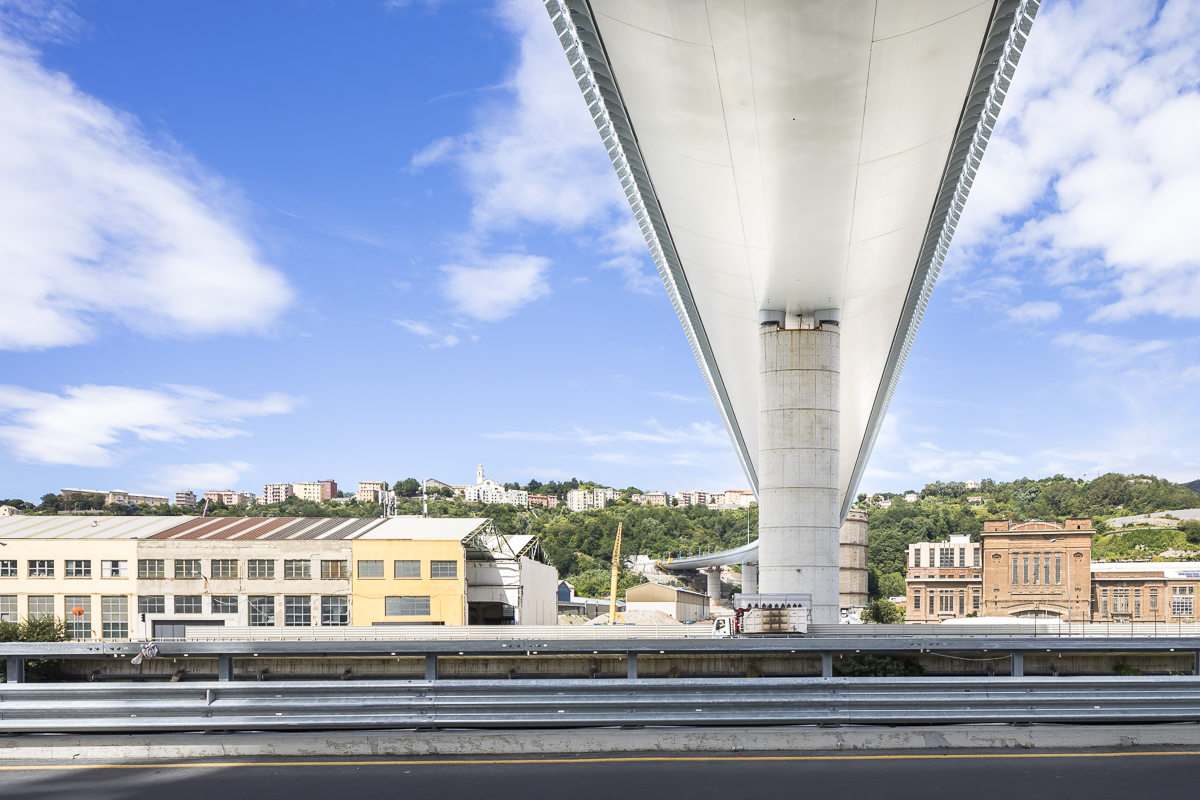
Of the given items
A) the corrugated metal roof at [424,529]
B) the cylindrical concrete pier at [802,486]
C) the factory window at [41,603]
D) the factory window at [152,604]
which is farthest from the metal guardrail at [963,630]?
the factory window at [41,603]

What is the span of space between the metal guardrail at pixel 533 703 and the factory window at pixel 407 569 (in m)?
39.8

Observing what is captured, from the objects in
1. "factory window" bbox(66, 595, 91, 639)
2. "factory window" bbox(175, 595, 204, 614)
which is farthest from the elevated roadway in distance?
"factory window" bbox(66, 595, 91, 639)

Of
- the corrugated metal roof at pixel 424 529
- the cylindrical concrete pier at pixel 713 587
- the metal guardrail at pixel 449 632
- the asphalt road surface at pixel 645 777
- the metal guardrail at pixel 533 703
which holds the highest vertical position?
the metal guardrail at pixel 533 703

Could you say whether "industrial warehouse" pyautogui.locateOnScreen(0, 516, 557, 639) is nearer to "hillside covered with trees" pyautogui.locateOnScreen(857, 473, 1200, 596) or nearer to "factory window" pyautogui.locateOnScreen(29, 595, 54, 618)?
"factory window" pyautogui.locateOnScreen(29, 595, 54, 618)

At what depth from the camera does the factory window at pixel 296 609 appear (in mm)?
48156

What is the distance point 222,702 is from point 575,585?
5809 inches

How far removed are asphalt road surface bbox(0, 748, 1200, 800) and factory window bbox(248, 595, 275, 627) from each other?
43.2m

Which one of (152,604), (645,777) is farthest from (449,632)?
(152,604)

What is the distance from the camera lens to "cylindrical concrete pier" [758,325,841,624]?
3038cm

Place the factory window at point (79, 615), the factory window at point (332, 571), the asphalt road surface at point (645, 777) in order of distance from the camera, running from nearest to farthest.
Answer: the asphalt road surface at point (645, 777) → the factory window at point (332, 571) → the factory window at point (79, 615)

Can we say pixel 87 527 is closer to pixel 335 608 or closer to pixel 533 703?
pixel 335 608

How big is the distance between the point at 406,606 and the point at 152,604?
14524mm

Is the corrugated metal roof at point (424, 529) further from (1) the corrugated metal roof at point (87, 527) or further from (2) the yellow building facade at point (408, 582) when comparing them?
(1) the corrugated metal roof at point (87, 527)

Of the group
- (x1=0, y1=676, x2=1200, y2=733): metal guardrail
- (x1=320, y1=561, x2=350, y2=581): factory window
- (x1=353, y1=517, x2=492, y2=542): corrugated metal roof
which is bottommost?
(x1=320, y1=561, x2=350, y2=581): factory window
